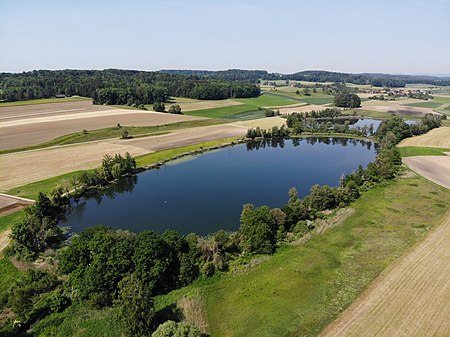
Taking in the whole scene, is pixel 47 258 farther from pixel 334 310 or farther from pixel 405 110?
pixel 405 110

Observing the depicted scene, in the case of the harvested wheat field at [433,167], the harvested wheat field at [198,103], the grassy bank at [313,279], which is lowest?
the grassy bank at [313,279]

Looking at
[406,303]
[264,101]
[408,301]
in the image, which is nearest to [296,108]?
[264,101]

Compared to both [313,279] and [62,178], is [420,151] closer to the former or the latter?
[313,279]

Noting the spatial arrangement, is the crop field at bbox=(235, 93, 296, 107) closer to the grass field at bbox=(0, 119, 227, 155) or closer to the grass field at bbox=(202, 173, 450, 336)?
the grass field at bbox=(0, 119, 227, 155)

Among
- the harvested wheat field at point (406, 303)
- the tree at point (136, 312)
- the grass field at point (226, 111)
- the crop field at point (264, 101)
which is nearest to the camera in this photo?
the tree at point (136, 312)

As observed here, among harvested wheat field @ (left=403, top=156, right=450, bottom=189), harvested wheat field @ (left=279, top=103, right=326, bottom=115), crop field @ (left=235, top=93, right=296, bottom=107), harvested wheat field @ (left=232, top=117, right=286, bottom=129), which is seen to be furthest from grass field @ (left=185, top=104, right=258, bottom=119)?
harvested wheat field @ (left=403, top=156, right=450, bottom=189)

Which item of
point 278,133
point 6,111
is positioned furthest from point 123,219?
point 6,111

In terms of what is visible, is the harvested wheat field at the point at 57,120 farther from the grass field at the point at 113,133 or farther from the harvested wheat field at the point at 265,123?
the harvested wheat field at the point at 265,123

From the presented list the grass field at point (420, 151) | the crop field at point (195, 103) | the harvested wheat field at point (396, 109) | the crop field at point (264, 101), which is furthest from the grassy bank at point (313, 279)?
the crop field at point (264, 101)
